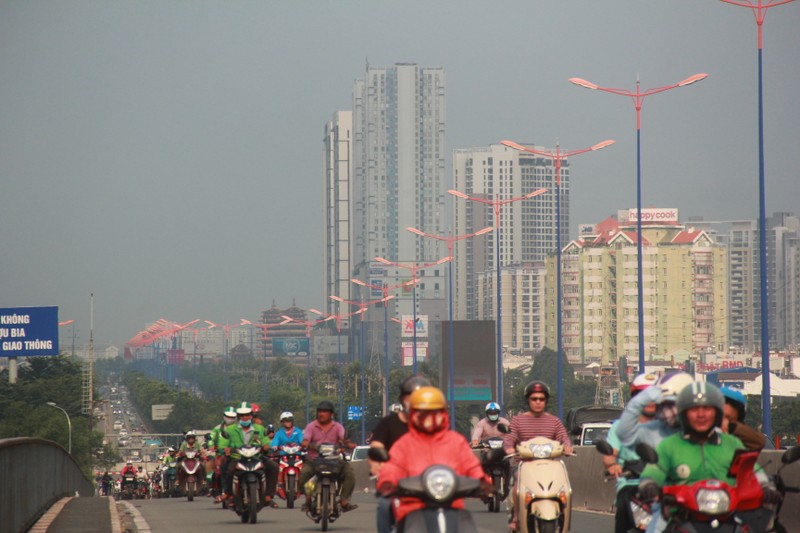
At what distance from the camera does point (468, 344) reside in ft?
288

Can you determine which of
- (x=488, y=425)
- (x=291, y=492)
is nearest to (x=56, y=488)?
(x=291, y=492)

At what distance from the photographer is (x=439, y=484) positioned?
8.93 m

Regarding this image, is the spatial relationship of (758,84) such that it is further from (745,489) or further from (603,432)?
(745,489)

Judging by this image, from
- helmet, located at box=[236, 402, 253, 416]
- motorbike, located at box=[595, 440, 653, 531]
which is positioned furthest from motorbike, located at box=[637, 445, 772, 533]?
helmet, located at box=[236, 402, 253, 416]

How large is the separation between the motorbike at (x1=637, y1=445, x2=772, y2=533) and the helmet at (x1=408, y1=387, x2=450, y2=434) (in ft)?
4.28

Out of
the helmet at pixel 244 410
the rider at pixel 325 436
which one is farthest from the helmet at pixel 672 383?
the helmet at pixel 244 410

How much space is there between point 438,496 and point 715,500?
5.21ft

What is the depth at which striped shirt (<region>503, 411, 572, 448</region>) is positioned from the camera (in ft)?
47.6

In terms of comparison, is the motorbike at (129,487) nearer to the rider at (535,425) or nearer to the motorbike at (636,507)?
the rider at (535,425)

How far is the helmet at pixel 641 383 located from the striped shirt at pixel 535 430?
2216 mm

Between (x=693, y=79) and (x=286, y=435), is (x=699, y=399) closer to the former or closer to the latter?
(x=286, y=435)

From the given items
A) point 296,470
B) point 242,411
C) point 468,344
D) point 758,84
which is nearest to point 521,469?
point 242,411

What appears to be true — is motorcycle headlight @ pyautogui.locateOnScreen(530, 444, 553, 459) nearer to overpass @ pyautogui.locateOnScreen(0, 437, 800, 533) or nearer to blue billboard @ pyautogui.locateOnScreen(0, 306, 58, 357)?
overpass @ pyautogui.locateOnScreen(0, 437, 800, 533)

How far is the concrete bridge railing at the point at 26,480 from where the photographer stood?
14.9m
